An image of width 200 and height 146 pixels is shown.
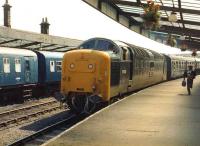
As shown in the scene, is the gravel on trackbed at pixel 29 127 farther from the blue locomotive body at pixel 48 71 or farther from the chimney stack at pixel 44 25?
the chimney stack at pixel 44 25

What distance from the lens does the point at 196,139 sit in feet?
32.6

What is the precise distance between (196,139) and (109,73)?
21.3 feet

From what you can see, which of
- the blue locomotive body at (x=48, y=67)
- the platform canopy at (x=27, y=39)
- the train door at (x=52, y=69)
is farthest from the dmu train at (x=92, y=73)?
the train door at (x=52, y=69)

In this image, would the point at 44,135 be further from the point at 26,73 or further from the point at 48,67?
the point at 48,67

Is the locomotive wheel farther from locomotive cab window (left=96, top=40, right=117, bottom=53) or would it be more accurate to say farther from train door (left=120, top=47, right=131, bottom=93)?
train door (left=120, top=47, right=131, bottom=93)

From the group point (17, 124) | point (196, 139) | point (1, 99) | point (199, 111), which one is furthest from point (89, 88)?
point (1, 99)

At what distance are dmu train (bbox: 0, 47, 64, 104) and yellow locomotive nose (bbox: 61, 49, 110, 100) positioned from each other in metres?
7.00

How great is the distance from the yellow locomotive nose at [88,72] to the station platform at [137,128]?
0.94 m

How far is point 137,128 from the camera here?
37.7ft

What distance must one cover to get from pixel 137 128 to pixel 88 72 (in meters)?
4.75

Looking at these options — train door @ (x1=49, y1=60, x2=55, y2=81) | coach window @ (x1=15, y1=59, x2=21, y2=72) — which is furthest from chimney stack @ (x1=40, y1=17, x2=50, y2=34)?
coach window @ (x1=15, y1=59, x2=21, y2=72)

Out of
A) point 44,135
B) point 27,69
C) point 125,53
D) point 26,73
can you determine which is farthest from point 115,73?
point 27,69

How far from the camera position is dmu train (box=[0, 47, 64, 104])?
22.5 meters

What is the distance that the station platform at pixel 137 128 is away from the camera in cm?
967
